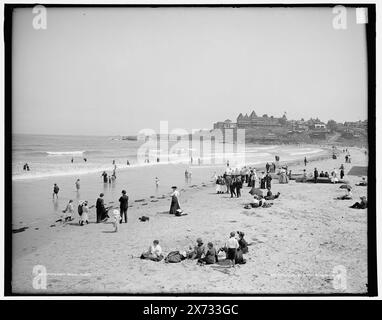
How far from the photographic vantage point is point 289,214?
36.0ft

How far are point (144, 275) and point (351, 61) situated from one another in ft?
27.3

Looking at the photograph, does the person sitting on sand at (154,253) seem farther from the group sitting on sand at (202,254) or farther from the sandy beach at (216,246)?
the sandy beach at (216,246)

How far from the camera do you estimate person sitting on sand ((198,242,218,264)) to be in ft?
28.7

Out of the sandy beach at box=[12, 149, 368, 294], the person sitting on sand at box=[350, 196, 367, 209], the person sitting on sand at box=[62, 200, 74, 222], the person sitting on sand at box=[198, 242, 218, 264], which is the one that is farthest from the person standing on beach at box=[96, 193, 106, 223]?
the person sitting on sand at box=[350, 196, 367, 209]

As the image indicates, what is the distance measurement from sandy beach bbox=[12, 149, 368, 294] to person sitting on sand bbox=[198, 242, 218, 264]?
0.51 feet

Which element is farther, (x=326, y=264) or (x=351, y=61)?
(x=351, y=61)

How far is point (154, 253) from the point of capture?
8.89 meters

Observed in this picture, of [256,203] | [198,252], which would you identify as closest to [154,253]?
[198,252]

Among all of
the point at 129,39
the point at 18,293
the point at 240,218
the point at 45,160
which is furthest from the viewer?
the point at 45,160

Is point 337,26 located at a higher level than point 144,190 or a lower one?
higher

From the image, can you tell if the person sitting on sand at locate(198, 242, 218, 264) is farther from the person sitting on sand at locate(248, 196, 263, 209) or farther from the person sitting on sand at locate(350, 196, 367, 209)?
the person sitting on sand at locate(350, 196, 367, 209)

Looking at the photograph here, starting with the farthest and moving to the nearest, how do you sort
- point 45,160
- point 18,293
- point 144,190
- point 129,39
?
point 45,160 < point 144,190 < point 129,39 < point 18,293

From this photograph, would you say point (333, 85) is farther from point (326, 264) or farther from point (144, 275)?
point (144, 275)
